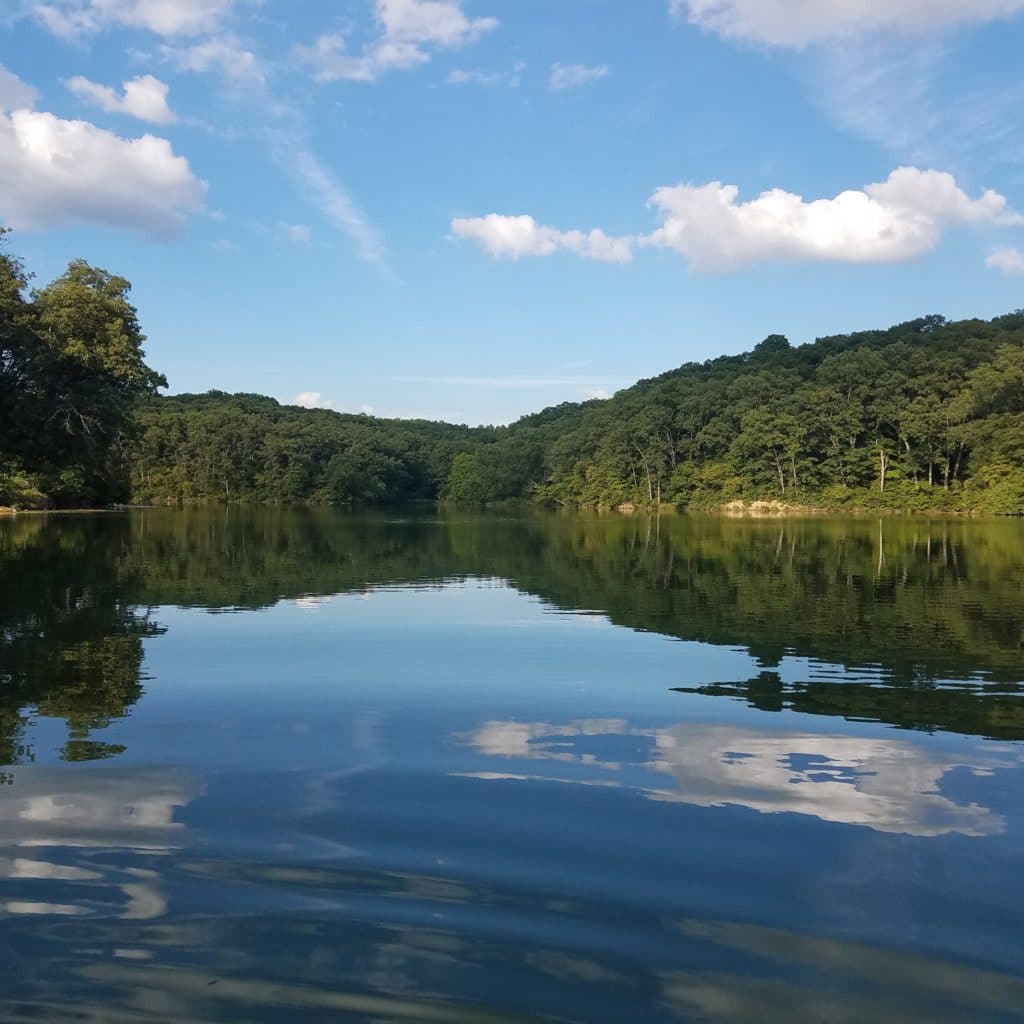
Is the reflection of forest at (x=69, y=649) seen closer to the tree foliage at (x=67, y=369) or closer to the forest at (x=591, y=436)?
the tree foliage at (x=67, y=369)

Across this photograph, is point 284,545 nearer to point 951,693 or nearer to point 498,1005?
point 951,693

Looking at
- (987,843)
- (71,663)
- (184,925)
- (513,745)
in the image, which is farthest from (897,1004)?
(71,663)

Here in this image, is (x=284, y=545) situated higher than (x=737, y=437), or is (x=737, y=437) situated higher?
(x=737, y=437)

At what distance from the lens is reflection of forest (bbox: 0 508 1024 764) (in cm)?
901

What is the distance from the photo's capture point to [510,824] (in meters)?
5.49

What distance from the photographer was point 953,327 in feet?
329

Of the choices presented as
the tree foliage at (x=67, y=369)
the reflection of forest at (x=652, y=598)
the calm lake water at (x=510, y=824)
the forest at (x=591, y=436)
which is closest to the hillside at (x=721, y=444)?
the forest at (x=591, y=436)

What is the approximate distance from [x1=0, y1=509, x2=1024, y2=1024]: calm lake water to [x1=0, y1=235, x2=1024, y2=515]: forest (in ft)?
105

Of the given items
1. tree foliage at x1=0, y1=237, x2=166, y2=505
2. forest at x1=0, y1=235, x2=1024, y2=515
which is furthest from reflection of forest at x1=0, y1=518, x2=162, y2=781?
forest at x1=0, y1=235, x2=1024, y2=515

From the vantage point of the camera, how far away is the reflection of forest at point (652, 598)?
9.01 meters

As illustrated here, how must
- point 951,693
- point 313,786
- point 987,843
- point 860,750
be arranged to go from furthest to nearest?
point 951,693, point 860,750, point 313,786, point 987,843

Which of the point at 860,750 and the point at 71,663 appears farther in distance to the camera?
the point at 71,663

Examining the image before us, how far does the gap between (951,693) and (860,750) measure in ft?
8.96

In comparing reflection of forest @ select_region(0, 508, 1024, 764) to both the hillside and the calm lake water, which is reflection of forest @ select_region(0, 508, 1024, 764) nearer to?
the calm lake water
